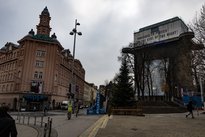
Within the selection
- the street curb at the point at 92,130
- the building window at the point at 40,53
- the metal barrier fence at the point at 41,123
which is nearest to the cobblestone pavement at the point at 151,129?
the street curb at the point at 92,130

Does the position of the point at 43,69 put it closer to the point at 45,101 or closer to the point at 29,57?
the point at 29,57

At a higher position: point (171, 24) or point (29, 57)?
point (171, 24)

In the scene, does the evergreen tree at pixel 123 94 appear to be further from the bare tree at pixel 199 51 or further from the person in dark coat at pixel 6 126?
the person in dark coat at pixel 6 126

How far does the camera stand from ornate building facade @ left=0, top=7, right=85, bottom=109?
5725cm

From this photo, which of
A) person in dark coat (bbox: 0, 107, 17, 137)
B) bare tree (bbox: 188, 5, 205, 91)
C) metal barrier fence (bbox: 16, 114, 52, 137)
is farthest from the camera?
bare tree (bbox: 188, 5, 205, 91)

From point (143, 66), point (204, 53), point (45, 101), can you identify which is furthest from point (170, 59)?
point (45, 101)

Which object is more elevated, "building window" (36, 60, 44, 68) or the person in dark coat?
"building window" (36, 60, 44, 68)

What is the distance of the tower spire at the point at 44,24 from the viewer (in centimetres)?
6434

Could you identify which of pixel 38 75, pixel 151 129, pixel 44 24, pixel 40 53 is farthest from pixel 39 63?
pixel 151 129

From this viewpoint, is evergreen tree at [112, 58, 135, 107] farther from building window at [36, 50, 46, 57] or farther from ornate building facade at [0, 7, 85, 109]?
building window at [36, 50, 46, 57]

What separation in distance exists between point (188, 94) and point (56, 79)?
35036 mm

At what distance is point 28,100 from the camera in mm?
56625

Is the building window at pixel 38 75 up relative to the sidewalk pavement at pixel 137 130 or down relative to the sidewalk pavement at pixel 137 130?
up

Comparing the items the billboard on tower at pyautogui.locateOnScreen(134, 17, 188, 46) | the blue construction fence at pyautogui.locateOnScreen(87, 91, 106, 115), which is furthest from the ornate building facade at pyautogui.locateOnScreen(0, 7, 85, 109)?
the billboard on tower at pyautogui.locateOnScreen(134, 17, 188, 46)
